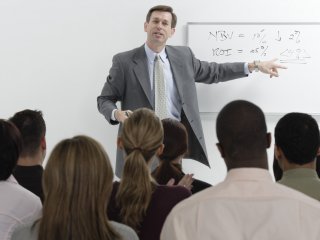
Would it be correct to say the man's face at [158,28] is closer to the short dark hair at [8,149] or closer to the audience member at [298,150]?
the audience member at [298,150]

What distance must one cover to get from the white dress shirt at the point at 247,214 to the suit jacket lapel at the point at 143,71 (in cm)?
255

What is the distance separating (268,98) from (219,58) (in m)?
0.50

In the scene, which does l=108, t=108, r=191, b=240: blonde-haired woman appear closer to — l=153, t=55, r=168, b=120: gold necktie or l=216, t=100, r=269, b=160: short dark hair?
l=216, t=100, r=269, b=160: short dark hair

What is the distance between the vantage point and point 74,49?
15.1 ft

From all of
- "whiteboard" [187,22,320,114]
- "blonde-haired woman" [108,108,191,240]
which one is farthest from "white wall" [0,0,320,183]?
"blonde-haired woman" [108,108,191,240]

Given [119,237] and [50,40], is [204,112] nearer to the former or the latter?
[50,40]

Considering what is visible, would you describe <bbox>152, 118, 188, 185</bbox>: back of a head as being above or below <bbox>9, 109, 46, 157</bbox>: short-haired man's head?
below

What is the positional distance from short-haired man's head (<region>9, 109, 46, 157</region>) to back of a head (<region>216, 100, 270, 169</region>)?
1.06 m

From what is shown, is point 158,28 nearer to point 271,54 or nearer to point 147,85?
point 147,85

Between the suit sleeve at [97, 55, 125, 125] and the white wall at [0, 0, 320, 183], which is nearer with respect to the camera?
the suit sleeve at [97, 55, 125, 125]

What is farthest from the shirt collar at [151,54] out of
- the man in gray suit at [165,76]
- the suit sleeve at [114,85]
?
the suit sleeve at [114,85]

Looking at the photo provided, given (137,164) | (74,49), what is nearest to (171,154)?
(137,164)

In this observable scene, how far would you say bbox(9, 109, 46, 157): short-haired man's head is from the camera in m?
2.44

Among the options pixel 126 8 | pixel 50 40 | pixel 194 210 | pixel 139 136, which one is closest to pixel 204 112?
pixel 126 8
